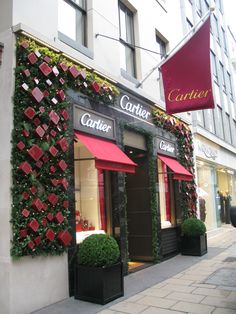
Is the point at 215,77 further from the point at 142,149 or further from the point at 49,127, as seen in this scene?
the point at 49,127

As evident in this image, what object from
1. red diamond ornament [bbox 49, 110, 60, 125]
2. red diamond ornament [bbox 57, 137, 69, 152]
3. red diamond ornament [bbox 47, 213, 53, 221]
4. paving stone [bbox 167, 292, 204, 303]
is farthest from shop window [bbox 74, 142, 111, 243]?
paving stone [bbox 167, 292, 204, 303]

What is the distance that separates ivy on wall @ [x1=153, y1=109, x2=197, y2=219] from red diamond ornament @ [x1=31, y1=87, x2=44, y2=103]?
576 cm

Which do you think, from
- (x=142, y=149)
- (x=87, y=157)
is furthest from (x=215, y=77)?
(x=87, y=157)

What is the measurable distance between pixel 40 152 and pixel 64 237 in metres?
1.58

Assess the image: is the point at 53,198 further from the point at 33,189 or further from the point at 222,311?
the point at 222,311

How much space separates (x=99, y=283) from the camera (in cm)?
598

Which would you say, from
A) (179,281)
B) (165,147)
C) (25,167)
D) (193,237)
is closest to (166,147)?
(165,147)

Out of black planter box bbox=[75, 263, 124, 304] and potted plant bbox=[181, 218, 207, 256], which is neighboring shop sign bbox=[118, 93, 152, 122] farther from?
black planter box bbox=[75, 263, 124, 304]

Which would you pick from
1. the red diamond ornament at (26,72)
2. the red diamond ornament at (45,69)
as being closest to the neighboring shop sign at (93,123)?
the red diamond ornament at (45,69)

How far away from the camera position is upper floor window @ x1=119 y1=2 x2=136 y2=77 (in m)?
9.98

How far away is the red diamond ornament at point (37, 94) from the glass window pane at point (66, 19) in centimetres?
210

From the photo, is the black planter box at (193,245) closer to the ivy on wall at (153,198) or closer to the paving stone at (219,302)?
the ivy on wall at (153,198)

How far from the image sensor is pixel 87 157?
25.4ft

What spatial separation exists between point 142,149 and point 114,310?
5156 millimetres
